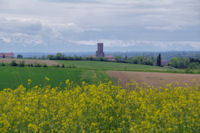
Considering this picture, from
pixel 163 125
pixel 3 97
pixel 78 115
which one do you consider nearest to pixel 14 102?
pixel 3 97

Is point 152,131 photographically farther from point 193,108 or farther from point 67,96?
point 67,96

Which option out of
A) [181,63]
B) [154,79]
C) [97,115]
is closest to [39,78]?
[154,79]

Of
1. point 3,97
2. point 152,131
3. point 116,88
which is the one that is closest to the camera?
point 152,131

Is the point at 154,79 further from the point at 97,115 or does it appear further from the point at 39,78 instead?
the point at 97,115

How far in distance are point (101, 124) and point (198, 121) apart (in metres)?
2.79

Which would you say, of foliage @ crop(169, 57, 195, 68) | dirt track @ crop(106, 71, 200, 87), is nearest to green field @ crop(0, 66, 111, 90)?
dirt track @ crop(106, 71, 200, 87)

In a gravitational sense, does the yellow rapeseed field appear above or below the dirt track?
above

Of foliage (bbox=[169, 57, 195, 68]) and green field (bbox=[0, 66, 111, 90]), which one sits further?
foliage (bbox=[169, 57, 195, 68])

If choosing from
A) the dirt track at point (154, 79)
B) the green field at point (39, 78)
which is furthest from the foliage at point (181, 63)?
the green field at point (39, 78)

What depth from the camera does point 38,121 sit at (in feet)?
24.8

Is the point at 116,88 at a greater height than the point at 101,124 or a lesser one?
greater

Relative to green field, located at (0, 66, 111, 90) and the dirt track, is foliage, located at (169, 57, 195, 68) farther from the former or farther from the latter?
green field, located at (0, 66, 111, 90)

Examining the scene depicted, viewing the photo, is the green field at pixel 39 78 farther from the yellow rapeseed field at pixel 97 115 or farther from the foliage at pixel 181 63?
the foliage at pixel 181 63

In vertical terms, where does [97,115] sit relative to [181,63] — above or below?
above
